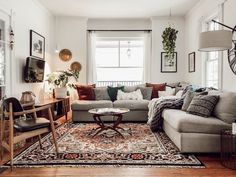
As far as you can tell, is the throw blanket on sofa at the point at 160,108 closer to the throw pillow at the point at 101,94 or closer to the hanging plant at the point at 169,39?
the throw pillow at the point at 101,94

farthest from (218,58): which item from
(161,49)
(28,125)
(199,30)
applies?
(28,125)

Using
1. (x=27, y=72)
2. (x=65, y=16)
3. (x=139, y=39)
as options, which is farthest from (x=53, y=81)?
(x=139, y=39)

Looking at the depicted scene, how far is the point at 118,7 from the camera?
6.32 m

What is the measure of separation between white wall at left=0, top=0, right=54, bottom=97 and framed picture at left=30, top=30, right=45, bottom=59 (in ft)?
0.39

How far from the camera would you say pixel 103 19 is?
24.2ft

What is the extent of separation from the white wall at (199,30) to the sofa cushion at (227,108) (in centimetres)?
→ 69

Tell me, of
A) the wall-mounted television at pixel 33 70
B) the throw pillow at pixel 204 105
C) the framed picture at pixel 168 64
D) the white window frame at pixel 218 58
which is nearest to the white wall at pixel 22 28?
the wall-mounted television at pixel 33 70

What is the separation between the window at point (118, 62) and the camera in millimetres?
7516

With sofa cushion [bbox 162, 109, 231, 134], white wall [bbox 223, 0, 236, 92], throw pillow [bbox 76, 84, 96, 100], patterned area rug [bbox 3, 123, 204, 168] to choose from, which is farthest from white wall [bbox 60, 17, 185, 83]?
sofa cushion [bbox 162, 109, 231, 134]

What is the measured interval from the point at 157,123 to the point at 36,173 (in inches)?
99.8

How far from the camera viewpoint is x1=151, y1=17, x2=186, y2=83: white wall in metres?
7.24

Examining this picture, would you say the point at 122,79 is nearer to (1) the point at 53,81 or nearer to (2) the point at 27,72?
(1) the point at 53,81

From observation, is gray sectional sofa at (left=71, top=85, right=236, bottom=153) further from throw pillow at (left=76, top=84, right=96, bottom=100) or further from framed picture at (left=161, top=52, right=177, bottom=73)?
framed picture at (left=161, top=52, right=177, bottom=73)

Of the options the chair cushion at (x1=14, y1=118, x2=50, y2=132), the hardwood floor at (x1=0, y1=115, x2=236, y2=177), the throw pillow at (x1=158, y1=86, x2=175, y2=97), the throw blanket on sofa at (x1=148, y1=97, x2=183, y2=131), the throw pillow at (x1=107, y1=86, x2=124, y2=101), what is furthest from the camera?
the throw pillow at (x1=107, y1=86, x2=124, y2=101)
